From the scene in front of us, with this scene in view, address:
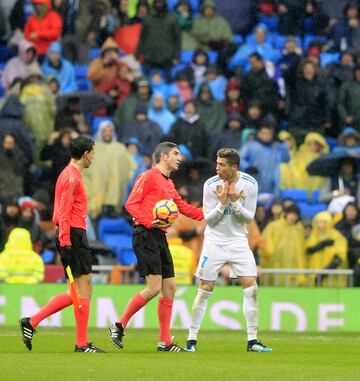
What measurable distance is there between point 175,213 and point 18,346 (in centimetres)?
249

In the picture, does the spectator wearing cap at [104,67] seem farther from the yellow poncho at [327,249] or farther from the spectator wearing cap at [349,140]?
the yellow poncho at [327,249]

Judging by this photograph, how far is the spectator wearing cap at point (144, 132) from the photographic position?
26.4m

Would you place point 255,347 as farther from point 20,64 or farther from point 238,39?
point 238,39

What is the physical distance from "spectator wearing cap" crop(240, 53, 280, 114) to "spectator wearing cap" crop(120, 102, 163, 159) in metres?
2.32

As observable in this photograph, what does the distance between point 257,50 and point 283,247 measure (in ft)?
24.9

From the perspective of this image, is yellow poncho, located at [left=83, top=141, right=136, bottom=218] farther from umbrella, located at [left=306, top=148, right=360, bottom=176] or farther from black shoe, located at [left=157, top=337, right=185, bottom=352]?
black shoe, located at [left=157, top=337, right=185, bottom=352]

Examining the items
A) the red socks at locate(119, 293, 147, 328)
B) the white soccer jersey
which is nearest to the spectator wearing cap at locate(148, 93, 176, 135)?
the white soccer jersey

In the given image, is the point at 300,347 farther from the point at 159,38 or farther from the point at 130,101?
the point at 159,38

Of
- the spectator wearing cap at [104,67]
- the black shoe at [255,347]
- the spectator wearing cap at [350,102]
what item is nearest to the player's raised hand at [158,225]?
the black shoe at [255,347]

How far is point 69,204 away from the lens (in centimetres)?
1462

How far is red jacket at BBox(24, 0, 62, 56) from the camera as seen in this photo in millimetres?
29422

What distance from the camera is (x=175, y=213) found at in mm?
15281

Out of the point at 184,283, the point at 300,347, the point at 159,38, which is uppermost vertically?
the point at 159,38

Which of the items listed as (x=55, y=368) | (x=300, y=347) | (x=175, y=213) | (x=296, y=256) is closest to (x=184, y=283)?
(x=296, y=256)
